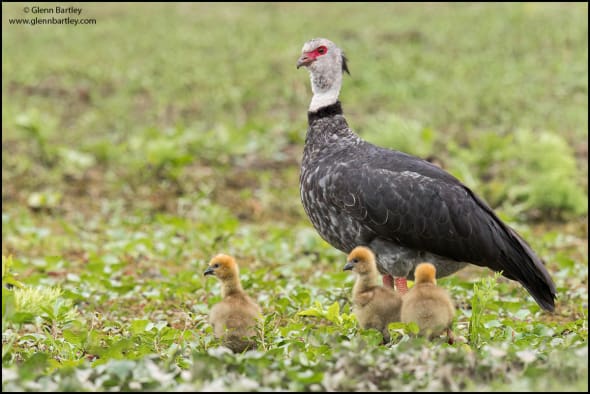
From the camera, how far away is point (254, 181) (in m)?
12.3

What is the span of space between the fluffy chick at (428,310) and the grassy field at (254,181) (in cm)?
12

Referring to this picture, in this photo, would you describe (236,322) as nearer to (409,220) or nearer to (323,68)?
(409,220)

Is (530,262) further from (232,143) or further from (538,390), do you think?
(232,143)

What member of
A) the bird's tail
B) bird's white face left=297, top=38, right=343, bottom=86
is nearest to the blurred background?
bird's white face left=297, top=38, right=343, bottom=86

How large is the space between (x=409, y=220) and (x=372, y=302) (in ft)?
3.32

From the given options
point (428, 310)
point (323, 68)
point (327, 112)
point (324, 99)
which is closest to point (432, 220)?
point (428, 310)

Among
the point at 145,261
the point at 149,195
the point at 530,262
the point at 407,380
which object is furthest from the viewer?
the point at 149,195

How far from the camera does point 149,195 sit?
11.6m

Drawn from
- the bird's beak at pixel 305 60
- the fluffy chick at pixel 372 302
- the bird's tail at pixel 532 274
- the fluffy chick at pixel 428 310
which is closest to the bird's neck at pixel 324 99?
the bird's beak at pixel 305 60

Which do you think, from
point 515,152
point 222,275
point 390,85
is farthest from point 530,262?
point 390,85

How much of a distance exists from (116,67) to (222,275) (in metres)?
12.4

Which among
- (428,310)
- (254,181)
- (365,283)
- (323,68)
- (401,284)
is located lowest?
(428,310)

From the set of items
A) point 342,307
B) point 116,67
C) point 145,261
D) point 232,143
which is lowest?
point 342,307

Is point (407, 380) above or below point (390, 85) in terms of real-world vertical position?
below
